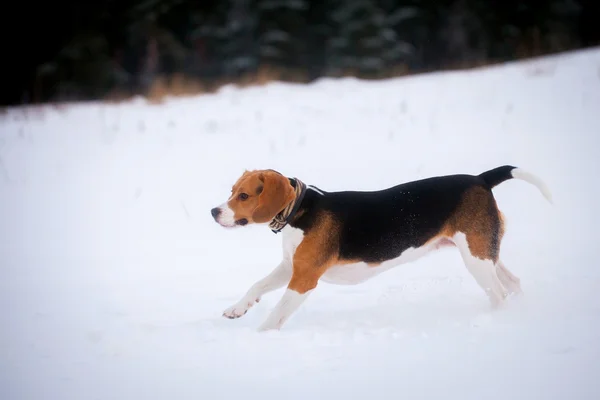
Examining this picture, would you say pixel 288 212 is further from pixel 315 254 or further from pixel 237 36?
pixel 237 36

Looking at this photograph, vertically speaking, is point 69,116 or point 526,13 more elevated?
point 526,13

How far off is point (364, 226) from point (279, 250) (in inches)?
94.2

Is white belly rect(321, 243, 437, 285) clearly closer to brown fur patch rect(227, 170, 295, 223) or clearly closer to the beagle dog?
the beagle dog

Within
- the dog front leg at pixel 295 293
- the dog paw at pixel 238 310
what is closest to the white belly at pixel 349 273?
the dog front leg at pixel 295 293

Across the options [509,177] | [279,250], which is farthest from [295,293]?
[279,250]

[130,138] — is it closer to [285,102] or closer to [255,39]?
[285,102]

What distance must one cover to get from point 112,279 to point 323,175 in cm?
395

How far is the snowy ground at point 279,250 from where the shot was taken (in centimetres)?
353

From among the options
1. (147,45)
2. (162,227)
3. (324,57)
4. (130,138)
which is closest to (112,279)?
(162,227)

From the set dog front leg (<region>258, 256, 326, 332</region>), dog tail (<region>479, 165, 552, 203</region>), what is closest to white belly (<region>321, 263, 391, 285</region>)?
dog front leg (<region>258, 256, 326, 332</region>)

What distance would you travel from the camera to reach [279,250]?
6.74 metres

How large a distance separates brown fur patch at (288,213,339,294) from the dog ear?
0.32 m

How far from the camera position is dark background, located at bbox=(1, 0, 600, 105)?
26250mm

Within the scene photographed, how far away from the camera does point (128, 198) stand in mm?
8398
